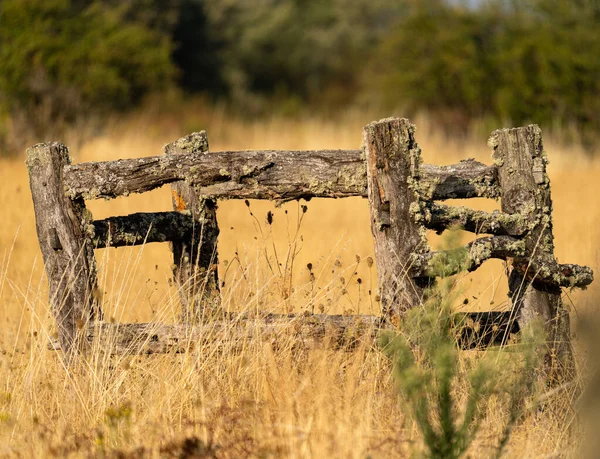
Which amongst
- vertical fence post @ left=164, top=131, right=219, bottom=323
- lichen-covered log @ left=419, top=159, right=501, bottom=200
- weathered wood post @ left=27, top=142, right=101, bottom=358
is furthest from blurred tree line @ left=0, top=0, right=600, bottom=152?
lichen-covered log @ left=419, top=159, right=501, bottom=200

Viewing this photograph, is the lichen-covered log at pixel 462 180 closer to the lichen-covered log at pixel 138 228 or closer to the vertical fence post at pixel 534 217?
the vertical fence post at pixel 534 217

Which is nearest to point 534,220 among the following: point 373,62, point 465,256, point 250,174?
point 465,256

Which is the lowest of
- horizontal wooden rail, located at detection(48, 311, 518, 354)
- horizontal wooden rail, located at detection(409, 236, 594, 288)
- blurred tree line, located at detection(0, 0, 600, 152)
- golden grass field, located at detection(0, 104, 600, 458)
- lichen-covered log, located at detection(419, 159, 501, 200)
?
golden grass field, located at detection(0, 104, 600, 458)

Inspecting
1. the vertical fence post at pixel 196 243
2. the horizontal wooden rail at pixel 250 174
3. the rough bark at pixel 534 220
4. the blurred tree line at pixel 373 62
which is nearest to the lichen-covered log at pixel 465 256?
the rough bark at pixel 534 220

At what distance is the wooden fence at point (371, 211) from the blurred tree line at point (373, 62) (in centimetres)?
1127

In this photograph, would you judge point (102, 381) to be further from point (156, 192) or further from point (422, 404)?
point (156, 192)

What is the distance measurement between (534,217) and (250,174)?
1.57 metres

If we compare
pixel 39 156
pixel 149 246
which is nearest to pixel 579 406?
pixel 39 156

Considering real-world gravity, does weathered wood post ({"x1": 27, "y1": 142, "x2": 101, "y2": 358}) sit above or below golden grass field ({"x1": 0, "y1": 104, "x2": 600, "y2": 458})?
above

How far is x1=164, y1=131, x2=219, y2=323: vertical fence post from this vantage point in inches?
212

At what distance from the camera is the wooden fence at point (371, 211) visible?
182 inches

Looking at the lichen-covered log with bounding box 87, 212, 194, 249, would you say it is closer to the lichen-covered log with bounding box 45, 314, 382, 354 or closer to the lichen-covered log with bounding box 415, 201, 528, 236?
the lichen-covered log with bounding box 45, 314, 382, 354

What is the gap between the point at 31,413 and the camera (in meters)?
4.44

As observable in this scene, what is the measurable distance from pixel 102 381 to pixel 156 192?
874cm
